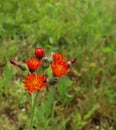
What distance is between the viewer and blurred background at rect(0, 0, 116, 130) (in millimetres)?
3006

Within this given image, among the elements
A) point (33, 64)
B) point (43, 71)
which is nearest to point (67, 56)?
point (43, 71)

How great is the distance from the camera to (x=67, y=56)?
3.60 metres

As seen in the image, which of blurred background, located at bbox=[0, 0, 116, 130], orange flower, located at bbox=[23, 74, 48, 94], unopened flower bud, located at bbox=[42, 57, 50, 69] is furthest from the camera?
blurred background, located at bbox=[0, 0, 116, 130]

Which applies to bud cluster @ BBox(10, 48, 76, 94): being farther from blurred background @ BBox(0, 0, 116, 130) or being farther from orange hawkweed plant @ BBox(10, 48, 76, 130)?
blurred background @ BBox(0, 0, 116, 130)

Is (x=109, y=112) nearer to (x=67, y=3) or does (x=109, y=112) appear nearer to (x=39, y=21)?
(x=39, y=21)

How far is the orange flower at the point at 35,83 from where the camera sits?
198cm

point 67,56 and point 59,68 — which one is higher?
point 59,68

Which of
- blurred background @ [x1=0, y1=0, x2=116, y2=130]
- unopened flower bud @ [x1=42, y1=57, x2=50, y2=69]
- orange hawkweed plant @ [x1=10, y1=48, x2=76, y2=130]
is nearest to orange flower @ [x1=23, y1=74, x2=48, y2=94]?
orange hawkweed plant @ [x1=10, y1=48, x2=76, y2=130]

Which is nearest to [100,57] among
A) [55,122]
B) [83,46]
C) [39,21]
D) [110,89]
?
[83,46]

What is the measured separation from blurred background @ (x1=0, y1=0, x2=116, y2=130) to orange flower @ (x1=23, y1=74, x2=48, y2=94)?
71 centimetres

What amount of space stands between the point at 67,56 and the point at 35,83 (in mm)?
1635

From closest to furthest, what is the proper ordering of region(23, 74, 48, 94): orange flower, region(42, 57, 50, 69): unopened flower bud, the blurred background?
region(23, 74, 48, 94): orange flower < region(42, 57, 50, 69): unopened flower bud < the blurred background

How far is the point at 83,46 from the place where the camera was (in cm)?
376

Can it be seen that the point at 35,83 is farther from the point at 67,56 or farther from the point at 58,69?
the point at 67,56
